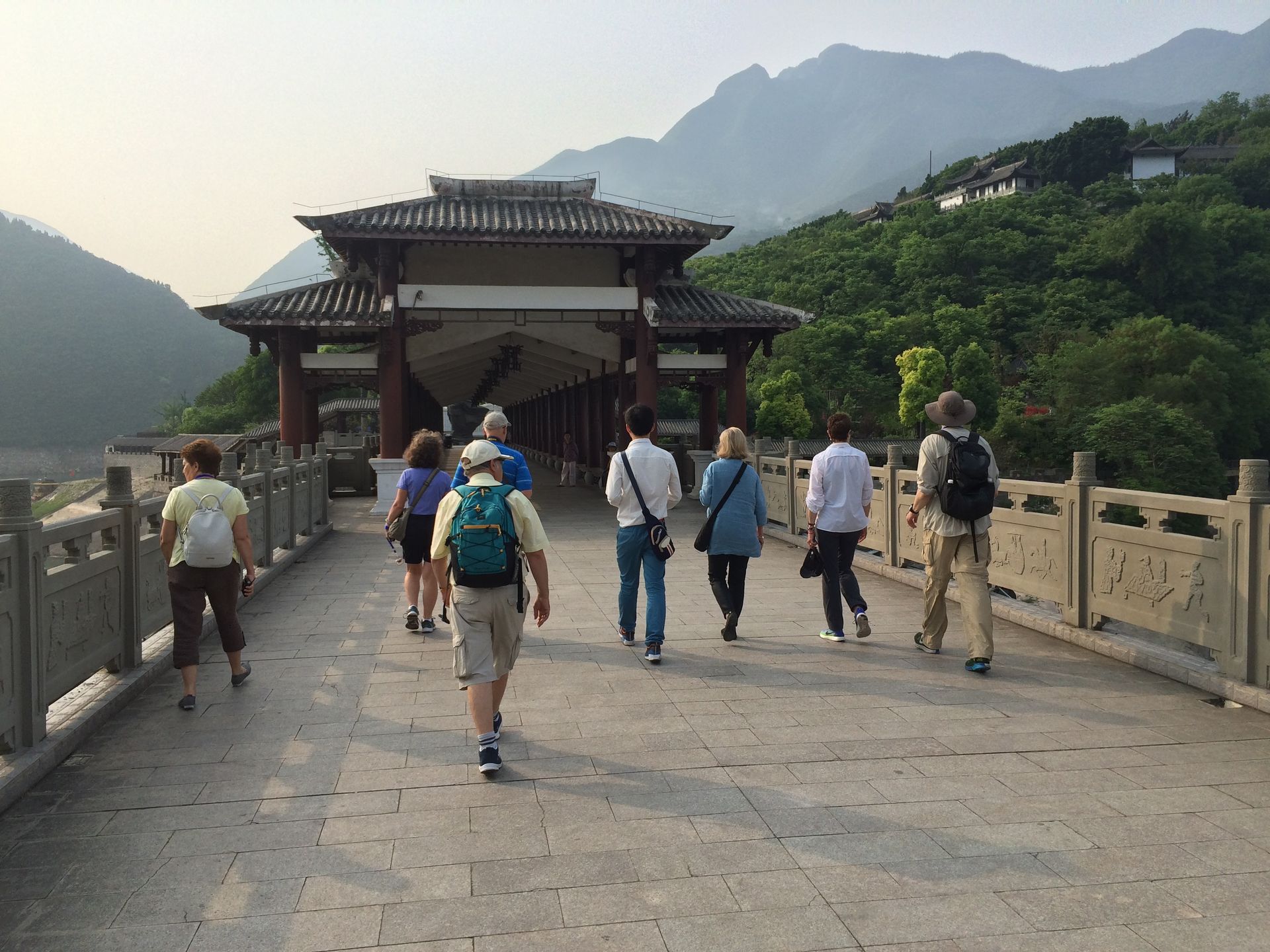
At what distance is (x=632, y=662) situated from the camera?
20.0 feet

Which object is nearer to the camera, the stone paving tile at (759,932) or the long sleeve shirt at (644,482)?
the stone paving tile at (759,932)

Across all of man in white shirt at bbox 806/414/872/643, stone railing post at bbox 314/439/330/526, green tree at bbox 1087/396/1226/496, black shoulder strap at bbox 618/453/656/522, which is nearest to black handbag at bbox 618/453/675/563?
black shoulder strap at bbox 618/453/656/522

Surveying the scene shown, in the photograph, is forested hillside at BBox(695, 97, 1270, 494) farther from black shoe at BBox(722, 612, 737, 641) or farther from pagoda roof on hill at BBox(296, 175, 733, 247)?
black shoe at BBox(722, 612, 737, 641)

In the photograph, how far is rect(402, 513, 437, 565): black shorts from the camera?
676 centimetres

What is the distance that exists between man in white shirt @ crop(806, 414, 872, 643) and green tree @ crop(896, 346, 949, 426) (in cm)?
4329

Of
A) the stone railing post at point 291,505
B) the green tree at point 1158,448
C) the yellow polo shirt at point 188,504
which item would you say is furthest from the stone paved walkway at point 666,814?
the green tree at point 1158,448

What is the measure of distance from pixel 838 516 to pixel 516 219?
1197 cm

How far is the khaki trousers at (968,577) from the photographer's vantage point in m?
5.71

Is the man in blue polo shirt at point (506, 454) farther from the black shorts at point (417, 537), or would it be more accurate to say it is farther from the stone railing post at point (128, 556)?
the stone railing post at point (128, 556)

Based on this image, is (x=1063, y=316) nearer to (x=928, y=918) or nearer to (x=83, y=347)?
(x=928, y=918)

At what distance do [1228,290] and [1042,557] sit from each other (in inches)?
2601

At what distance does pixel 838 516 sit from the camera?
21.5 feet

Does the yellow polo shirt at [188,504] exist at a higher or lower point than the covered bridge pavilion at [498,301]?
lower

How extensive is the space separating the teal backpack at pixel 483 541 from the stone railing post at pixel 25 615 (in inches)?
71.5
